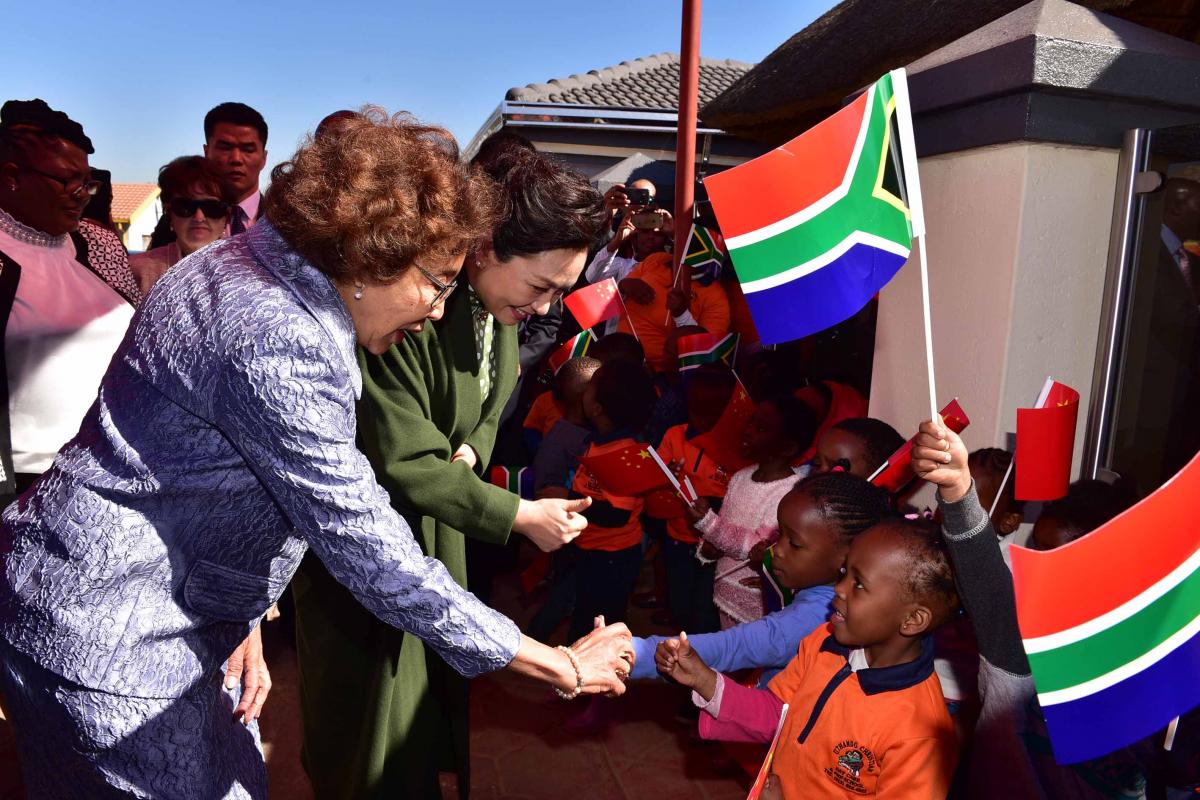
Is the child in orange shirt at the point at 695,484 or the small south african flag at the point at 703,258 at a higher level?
the small south african flag at the point at 703,258

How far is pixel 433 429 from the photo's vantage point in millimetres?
2143

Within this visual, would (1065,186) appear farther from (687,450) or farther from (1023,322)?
(687,450)

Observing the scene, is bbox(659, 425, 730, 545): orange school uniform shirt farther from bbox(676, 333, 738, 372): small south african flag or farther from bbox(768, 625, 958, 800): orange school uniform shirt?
bbox(768, 625, 958, 800): orange school uniform shirt

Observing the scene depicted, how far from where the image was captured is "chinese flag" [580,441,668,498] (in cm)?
332

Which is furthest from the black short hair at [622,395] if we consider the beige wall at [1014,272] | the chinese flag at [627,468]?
the beige wall at [1014,272]

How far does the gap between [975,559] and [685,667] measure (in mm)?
683

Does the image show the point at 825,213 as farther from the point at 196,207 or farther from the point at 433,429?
the point at 196,207

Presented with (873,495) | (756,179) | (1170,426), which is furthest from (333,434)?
(1170,426)

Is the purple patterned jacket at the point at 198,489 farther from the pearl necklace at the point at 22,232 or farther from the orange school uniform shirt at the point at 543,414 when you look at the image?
the orange school uniform shirt at the point at 543,414

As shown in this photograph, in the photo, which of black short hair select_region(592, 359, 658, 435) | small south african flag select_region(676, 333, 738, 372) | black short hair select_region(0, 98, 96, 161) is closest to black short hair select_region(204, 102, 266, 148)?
black short hair select_region(0, 98, 96, 161)

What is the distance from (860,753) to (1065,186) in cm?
172

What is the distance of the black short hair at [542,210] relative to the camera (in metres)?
2.11

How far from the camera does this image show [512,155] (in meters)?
2.23

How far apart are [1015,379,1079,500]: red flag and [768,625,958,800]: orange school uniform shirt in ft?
1.47
